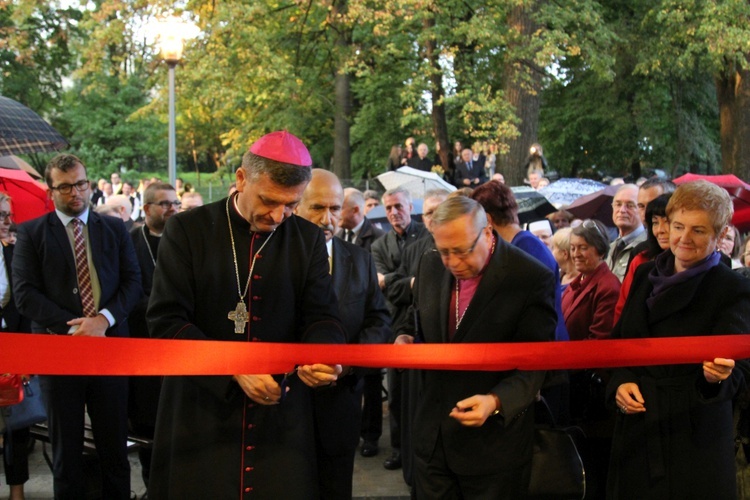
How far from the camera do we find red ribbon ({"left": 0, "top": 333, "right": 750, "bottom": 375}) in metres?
3.42

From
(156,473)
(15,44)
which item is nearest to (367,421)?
(156,473)

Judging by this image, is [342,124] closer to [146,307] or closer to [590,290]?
[146,307]

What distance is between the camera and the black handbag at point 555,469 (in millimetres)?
3846

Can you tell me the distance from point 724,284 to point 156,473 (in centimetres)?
259

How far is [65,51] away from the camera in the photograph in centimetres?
2881

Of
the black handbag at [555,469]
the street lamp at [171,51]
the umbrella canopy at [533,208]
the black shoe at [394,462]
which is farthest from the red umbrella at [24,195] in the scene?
the black handbag at [555,469]

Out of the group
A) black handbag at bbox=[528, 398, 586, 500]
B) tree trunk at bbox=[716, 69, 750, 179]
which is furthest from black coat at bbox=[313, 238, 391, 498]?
tree trunk at bbox=[716, 69, 750, 179]

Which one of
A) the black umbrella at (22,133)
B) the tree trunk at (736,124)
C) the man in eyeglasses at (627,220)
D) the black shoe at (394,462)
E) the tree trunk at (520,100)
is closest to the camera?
A: the black umbrella at (22,133)

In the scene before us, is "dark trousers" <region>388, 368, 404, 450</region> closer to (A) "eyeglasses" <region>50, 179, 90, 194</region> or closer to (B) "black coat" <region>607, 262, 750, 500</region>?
(A) "eyeglasses" <region>50, 179, 90, 194</region>

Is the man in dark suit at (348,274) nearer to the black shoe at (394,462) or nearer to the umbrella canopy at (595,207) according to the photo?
the black shoe at (394,462)

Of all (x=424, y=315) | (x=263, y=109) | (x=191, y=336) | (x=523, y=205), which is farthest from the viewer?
(x=263, y=109)

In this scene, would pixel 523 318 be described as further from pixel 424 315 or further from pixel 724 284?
pixel 724 284

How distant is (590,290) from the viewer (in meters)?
5.69

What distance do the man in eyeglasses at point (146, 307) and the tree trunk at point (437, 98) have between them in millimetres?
11221
